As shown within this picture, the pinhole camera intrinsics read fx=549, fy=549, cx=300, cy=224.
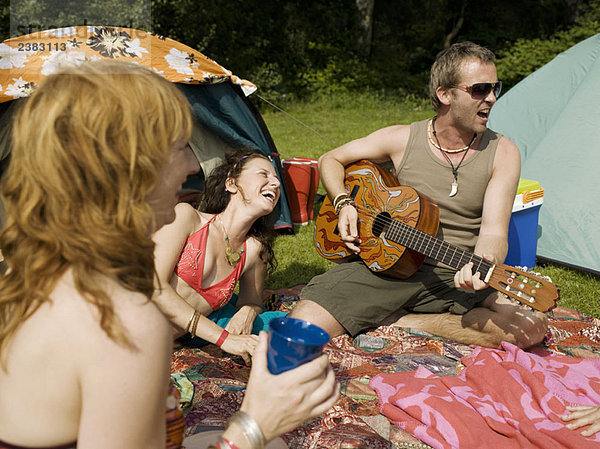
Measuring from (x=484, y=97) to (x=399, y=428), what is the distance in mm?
1904

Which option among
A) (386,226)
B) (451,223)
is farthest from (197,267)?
(451,223)

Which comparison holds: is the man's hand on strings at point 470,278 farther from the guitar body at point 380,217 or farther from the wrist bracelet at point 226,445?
the wrist bracelet at point 226,445

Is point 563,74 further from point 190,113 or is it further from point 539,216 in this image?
point 190,113

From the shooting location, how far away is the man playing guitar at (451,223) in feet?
10.3

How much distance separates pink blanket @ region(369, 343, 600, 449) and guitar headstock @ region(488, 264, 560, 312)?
0.34m

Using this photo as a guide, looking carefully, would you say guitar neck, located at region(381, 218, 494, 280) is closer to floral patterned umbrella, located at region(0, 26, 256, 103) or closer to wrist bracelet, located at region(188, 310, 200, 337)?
wrist bracelet, located at region(188, 310, 200, 337)

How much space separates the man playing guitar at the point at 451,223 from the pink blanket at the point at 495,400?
1.12 ft

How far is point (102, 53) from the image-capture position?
4734 millimetres

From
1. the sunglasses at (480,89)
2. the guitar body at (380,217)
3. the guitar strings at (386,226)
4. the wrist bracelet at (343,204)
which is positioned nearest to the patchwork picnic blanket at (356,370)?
the guitar body at (380,217)

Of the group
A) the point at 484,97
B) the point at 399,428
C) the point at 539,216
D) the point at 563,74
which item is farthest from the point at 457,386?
the point at 563,74

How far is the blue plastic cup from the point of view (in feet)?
3.79

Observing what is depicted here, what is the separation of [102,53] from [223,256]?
279 cm

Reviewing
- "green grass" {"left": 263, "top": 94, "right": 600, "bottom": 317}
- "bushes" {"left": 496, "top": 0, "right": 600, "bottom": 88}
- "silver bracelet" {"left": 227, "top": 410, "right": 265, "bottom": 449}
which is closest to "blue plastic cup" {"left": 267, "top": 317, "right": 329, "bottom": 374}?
"silver bracelet" {"left": 227, "top": 410, "right": 265, "bottom": 449}

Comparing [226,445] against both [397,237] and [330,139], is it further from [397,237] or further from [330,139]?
[330,139]
